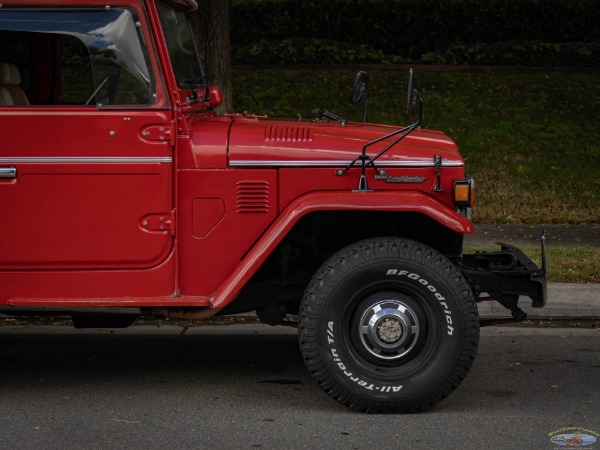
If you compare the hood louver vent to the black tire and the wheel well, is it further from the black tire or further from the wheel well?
the black tire

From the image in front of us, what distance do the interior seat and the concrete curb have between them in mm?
3538

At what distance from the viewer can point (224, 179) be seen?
5.69 metres

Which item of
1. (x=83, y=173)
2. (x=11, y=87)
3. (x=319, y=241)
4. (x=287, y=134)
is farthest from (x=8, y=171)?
(x=319, y=241)

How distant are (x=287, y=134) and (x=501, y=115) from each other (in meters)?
9.80

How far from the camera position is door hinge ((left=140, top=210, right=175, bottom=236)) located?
566 cm

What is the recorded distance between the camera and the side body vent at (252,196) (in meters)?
5.70

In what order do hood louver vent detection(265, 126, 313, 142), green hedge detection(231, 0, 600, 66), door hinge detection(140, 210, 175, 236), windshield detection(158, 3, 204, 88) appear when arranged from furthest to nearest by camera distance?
green hedge detection(231, 0, 600, 66)
windshield detection(158, 3, 204, 88)
hood louver vent detection(265, 126, 313, 142)
door hinge detection(140, 210, 175, 236)

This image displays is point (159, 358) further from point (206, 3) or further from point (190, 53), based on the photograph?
point (206, 3)

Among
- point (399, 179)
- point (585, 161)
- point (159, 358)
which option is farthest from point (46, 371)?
point (585, 161)

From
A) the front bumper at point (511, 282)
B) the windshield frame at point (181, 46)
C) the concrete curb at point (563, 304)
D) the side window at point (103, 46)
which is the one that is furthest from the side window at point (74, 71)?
the concrete curb at point (563, 304)

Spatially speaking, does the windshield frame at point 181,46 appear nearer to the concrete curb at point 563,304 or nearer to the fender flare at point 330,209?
the fender flare at point 330,209

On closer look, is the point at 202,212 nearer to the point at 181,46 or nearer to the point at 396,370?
the point at 181,46

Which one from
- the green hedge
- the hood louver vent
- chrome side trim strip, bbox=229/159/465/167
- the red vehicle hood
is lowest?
the green hedge

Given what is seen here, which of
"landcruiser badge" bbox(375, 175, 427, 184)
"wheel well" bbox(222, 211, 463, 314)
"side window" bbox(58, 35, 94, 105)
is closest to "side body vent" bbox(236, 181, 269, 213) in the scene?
"wheel well" bbox(222, 211, 463, 314)
